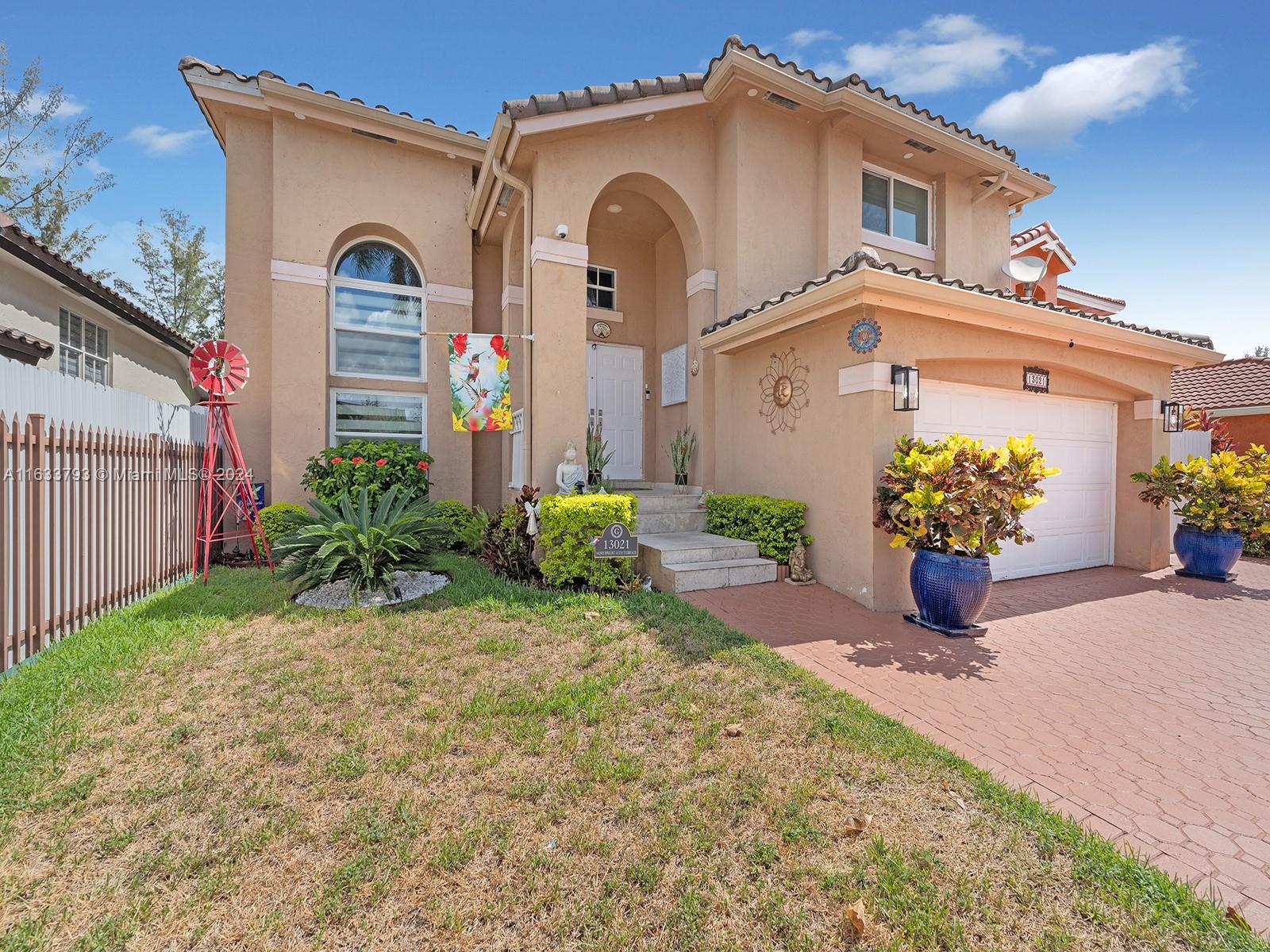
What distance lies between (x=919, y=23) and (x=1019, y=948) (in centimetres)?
1034

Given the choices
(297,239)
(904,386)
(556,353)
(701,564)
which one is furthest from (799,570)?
(297,239)

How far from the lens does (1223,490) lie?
7.75 meters

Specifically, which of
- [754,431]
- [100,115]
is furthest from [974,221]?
[100,115]

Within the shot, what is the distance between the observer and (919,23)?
7.64 meters

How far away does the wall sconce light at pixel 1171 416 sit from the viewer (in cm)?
873

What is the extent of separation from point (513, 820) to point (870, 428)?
5.22 m

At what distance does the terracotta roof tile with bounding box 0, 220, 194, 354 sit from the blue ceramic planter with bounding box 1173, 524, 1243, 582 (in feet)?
56.2

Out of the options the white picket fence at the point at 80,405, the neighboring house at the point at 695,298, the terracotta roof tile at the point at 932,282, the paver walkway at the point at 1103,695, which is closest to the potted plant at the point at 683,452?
the neighboring house at the point at 695,298

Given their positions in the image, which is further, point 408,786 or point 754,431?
point 754,431

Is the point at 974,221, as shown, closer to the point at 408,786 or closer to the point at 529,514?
the point at 529,514

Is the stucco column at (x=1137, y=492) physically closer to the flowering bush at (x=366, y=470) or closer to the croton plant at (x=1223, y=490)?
the croton plant at (x=1223, y=490)

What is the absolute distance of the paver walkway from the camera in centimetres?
274

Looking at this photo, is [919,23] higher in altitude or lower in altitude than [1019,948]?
higher

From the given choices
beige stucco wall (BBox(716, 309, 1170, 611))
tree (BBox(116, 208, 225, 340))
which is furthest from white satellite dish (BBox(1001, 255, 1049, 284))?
tree (BBox(116, 208, 225, 340))
